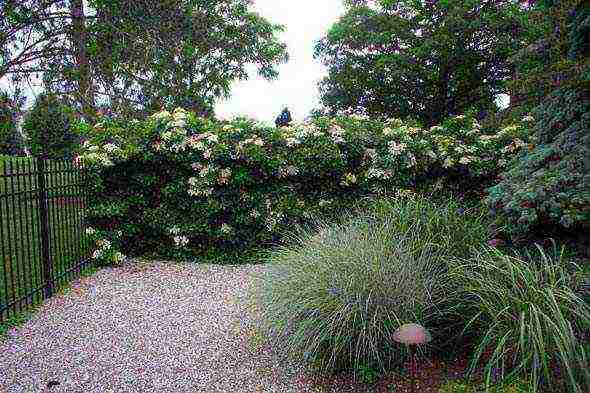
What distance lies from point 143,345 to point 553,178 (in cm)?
354

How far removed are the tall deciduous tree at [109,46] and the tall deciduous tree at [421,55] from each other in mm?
3880

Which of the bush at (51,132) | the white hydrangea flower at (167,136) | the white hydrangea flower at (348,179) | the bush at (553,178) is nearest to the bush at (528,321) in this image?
the bush at (553,178)

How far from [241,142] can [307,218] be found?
57.8 inches

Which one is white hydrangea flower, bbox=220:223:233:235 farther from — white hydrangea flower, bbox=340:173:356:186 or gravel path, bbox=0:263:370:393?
white hydrangea flower, bbox=340:173:356:186

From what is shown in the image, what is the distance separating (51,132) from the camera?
10.5 m

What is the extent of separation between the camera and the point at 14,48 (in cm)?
1162

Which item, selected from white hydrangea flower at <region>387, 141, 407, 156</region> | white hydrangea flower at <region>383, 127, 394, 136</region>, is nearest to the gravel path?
white hydrangea flower at <region>387, 141, 407, 156</region>

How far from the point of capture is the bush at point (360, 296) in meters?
3.39

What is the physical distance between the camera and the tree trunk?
11237mm

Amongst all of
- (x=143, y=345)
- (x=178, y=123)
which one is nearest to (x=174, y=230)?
(x=178, y=123)

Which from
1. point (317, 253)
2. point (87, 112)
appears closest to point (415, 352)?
point (317, 253)

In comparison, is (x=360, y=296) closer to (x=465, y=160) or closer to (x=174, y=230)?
(x=174, y=230)

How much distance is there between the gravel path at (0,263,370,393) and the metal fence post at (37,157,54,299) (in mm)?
201

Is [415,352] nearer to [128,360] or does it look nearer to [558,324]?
[558,324]
